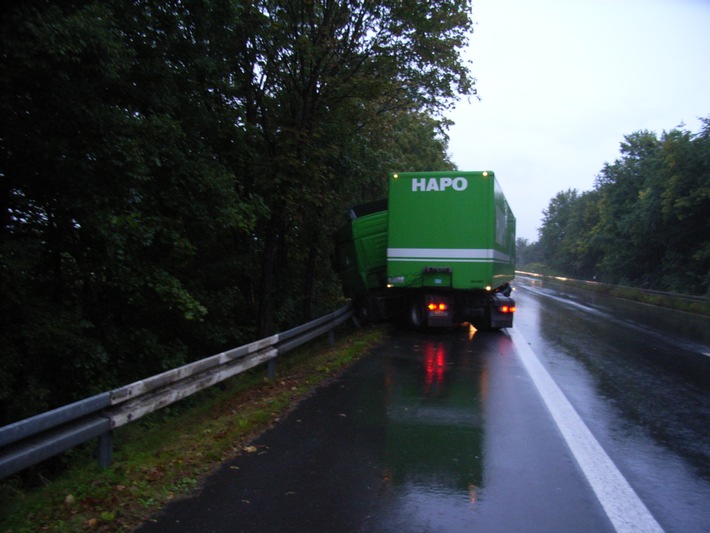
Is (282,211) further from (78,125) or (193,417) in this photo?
(193,417)

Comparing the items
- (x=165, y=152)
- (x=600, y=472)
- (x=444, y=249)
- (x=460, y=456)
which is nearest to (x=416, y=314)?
(x=444, y=249)

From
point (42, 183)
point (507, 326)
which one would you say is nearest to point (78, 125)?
point (42, 183)

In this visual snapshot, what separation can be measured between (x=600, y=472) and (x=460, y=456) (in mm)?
1155

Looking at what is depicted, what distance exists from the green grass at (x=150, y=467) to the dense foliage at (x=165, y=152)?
7.00 ft

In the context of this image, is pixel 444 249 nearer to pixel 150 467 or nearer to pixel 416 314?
pixel 416 314

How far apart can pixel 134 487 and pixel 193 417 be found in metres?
2.63

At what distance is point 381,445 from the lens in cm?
534

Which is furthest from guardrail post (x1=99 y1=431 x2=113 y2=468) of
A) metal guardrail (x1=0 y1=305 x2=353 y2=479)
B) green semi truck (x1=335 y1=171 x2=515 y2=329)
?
green semi truck (x1=335 y1=171 x2=515 y2=329)

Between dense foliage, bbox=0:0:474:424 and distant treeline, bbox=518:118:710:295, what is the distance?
22.2 metres

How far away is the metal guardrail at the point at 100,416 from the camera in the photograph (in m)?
3.84

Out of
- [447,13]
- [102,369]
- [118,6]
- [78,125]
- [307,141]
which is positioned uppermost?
[447,13]

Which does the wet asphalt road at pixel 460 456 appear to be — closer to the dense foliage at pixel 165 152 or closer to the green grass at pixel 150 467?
the green grass at pixel 150 467

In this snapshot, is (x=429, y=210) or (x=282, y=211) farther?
(x=429, y=210)

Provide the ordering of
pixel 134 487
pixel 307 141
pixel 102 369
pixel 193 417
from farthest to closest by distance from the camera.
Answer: pixel 307 141 < pixel 102 369 < pixel 193 417 < pixel 134 487
